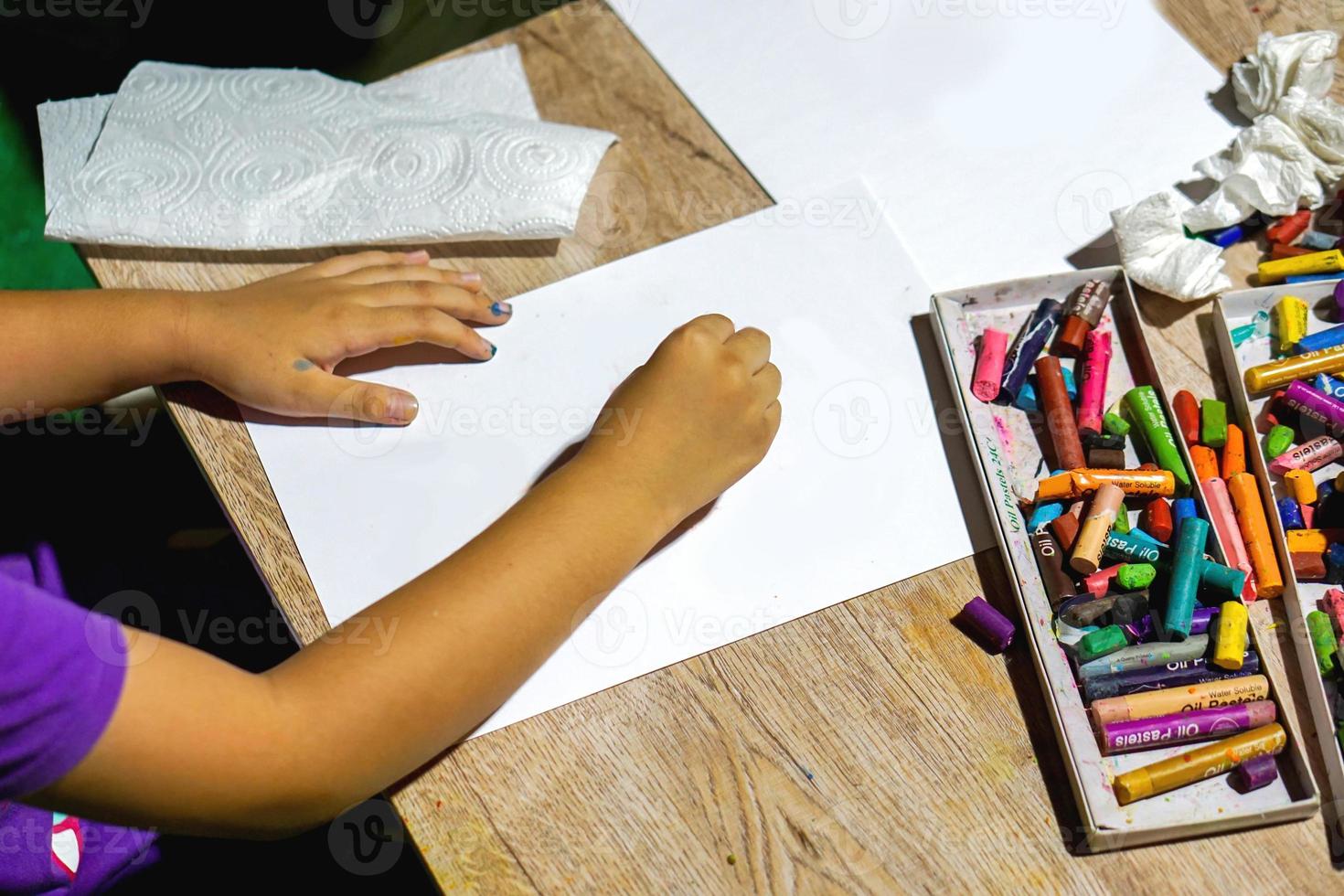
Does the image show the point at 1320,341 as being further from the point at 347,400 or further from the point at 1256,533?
the point at 347,400

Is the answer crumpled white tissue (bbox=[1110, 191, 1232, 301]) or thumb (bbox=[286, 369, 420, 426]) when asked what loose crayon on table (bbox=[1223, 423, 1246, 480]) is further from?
thumb (bbox=[286, 369, 420, 426])

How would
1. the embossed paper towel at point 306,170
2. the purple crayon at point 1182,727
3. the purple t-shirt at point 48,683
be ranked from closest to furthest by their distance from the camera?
the purple t-shirt at point 48,683, the purple crayon at point 1182,727, the embossed paper towel at point 306,170

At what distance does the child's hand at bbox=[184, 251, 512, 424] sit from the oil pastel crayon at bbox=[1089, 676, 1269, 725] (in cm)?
53

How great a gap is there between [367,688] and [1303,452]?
685 mm

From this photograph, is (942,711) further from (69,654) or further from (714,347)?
(69,654)

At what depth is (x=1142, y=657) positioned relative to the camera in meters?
0.64

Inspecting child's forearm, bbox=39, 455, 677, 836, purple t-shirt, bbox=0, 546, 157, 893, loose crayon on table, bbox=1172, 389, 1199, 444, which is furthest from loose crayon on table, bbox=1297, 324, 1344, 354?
purple t-shirt, bbox=0, 546, 157, 893

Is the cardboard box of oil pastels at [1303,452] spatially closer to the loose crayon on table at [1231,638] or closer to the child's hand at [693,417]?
the loose crayon on table at [1231,638]

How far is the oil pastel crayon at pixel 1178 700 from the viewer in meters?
0.63

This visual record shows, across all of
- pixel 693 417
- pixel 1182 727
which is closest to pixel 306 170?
pixel 693 417

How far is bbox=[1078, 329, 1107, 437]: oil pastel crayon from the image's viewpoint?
2.40ft

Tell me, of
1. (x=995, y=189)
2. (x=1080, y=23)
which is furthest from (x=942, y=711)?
(x=1080, y=23)

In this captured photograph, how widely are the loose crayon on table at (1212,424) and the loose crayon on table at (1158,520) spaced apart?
80mm

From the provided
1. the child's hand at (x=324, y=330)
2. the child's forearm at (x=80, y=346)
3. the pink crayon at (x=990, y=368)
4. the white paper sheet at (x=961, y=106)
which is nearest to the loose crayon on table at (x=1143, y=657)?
the pink crayon at (x=990, y=368)
